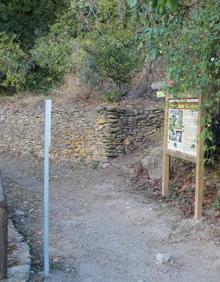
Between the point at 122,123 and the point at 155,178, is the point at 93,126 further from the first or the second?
the point at 155,178

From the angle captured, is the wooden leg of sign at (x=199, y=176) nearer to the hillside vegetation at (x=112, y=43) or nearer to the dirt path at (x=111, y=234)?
the dirt path at (x=111, y=234)

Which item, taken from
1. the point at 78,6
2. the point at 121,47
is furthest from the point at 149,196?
the point at 78,6

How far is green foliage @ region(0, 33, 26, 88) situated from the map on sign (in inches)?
391

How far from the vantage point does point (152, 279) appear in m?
4.73

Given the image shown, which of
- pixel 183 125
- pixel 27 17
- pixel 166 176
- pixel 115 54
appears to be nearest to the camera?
pixel 183 125

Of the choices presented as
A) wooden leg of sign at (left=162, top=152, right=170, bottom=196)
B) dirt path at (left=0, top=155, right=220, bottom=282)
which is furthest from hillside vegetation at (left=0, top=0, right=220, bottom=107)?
dirt path at (left=0, top=155, right=220, bottom=282)

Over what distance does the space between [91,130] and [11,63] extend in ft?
18.7

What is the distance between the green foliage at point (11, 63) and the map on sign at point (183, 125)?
391 inches

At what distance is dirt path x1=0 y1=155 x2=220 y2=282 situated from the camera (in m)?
4.92

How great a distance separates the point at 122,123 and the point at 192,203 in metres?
4.67

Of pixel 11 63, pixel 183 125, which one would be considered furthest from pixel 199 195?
pixel 11 63

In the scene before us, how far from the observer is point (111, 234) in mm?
6219

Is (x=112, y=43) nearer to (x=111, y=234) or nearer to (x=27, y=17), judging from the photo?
(x=111, y=234)

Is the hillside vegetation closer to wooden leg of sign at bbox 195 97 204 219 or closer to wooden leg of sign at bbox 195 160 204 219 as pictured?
wooden leg of sign at bbox 195 97 204 219
